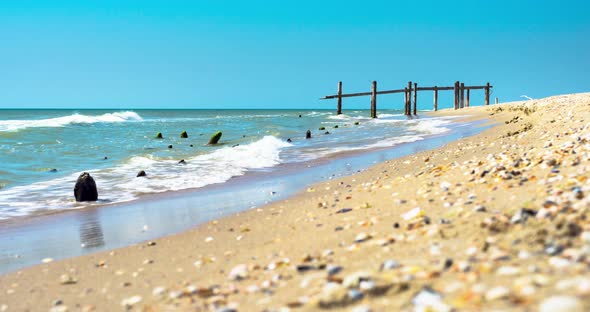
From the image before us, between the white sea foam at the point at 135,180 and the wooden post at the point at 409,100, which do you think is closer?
the white sea foam at the point at 135,180

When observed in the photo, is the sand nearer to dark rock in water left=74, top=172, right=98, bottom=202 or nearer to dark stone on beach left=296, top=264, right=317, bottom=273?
dark stone on beach left=296, top=264, right=317, bottom=273

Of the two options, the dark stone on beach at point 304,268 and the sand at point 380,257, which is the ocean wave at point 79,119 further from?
the dark stone on beach at point 304,268

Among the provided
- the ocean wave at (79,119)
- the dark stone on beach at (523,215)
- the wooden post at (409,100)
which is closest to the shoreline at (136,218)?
the dark stone on beach at (523,215)

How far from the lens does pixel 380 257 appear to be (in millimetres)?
3645

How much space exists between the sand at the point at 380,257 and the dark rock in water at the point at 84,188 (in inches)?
143

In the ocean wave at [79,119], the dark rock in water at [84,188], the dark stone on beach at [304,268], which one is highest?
the ocean wave at [79,119]

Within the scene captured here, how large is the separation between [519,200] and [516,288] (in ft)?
7.72

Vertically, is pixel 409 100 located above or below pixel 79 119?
above

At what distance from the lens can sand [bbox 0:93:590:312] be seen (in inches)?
105

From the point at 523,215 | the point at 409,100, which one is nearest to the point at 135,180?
the point at 523,215

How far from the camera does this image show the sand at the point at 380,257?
105 inches

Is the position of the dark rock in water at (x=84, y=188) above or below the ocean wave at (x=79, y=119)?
below

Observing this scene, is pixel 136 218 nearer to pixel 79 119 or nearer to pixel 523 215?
pixel 523 215

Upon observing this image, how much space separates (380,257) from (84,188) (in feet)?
22.1
